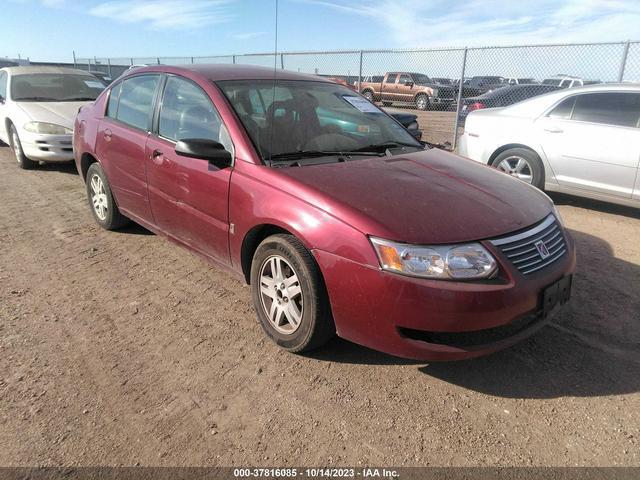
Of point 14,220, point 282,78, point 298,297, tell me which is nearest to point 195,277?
point 298,297

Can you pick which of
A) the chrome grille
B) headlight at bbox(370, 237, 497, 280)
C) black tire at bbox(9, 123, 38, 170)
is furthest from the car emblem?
black tire at bbox(9, 123, 38, 170)

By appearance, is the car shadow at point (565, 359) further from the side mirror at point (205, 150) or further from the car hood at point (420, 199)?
the side mirror at point (205, 150)

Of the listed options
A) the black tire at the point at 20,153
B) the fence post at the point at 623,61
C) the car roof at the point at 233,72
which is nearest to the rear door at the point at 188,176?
the car roof at the point at 233,72

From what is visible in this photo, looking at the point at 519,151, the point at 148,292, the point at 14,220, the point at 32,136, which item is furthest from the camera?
the point at 32,136

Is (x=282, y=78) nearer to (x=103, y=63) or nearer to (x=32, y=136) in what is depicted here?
(x=32, y=136)

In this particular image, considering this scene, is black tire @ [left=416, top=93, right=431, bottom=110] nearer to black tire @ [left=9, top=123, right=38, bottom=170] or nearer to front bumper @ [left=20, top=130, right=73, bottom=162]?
front bumper @ [left=20, top=130, right=73, bottom=162]

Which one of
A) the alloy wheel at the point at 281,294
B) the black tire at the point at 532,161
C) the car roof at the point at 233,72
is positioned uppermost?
the car roof at the point at 233,72

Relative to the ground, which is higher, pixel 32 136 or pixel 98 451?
pixel 32 136

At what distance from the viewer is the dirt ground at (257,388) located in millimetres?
2217

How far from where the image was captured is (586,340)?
3.10 metres

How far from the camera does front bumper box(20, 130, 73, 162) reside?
7.31 m

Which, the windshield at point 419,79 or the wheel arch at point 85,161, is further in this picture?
the windshield at point 419,79

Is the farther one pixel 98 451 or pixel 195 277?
pixel 195 277

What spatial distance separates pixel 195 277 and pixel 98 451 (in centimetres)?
189
